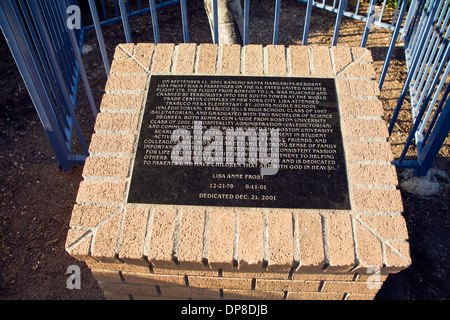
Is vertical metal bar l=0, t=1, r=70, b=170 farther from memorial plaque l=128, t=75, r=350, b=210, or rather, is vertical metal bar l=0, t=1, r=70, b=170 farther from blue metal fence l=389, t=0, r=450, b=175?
blue metal fence l=389, t=0, r=450, b=175

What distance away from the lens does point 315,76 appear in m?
2.61

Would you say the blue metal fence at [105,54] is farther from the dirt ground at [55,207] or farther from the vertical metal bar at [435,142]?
the dirt ground at [55,207]

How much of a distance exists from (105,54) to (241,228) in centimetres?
170

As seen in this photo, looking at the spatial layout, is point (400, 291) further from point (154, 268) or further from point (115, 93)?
point (115, 93)

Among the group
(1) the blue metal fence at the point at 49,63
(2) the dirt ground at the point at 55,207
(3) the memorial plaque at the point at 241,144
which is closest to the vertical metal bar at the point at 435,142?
(2) the dirt ground at the point at 55,207

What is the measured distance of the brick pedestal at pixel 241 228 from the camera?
2055 mm

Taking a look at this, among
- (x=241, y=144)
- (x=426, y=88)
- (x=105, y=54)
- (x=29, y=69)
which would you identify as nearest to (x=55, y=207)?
(x=29, y=69)

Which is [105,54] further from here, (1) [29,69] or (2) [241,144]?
(2) [241,144]

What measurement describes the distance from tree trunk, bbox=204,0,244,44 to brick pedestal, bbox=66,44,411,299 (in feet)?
4.55

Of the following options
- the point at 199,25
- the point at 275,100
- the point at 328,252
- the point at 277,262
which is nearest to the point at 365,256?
the point at 328,252

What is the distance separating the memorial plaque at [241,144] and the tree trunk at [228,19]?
1.51 m

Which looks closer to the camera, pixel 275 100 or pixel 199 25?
pixel 275 100
